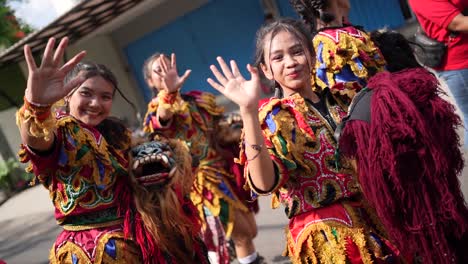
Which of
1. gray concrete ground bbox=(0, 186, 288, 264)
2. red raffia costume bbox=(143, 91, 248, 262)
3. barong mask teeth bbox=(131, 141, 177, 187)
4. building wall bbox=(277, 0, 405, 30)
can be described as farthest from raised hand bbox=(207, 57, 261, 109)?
building wall bbox=(277, 0, 405, 30)

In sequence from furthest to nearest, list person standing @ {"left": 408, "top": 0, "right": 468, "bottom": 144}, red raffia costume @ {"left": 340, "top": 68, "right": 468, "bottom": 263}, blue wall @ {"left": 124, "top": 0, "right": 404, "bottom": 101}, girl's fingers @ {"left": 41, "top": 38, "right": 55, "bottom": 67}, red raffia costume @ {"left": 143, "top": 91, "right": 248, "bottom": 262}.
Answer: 1. blue wall @ {"left": 124, "top": 0, "right": 404, "bottom": 101}
2. red raffia costume @ {"left": 143, "top": 91, "right": 248, "bottom": 262}
3. person standing @ {"left": 408, "top": 0, "right": 468, "bottom": 144}
4. girl's fingers @ {"left": 41, "top": 38, "right": 55, "bottom": 67}
5. red raffia costume @ {"left": 340, "top": 68, "right": 468, "bottom": 263}

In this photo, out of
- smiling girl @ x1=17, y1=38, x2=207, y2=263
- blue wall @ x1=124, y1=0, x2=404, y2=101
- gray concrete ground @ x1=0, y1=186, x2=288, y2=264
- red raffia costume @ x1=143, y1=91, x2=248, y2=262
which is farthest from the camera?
blue wall @ x1=124, y1=0, x2=404, y2=101

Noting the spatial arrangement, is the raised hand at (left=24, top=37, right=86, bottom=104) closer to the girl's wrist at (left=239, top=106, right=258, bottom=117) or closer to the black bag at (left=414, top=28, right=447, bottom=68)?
the girl's wrist at (left=239, top=106, right=258, bottom=117)

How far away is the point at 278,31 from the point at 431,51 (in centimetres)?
140

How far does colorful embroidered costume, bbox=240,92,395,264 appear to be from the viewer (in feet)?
6.12

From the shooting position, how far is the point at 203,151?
399 cm

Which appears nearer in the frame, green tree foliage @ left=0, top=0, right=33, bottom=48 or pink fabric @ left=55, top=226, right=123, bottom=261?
pink fabric @ left=55, top=226, right=123, bottom=261

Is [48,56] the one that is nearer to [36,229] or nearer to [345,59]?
[345,59]

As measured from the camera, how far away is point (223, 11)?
12688mm

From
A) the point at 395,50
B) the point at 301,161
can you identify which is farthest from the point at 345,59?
the point at 301,161

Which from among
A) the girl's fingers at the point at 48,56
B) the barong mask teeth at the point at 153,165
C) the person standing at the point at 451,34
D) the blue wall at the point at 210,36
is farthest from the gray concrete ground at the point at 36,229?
the blue wall at the point at 210,36

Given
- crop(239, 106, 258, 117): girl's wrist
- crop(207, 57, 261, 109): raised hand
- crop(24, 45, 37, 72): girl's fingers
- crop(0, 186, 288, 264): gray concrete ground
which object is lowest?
crop(0, 186, 288, 264): gray concrete ground

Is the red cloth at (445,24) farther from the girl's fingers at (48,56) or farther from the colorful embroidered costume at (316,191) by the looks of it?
the girl's fingers at (48,56)

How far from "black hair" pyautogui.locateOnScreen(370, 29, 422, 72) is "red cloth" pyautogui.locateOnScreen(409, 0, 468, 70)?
1.30 feet
